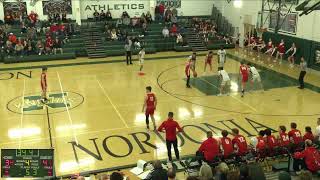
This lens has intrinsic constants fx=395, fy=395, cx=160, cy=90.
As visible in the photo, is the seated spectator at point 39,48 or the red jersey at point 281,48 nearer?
the red jersey at point 281,48

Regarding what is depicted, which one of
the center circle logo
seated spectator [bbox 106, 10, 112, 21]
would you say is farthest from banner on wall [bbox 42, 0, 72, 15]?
the center circle logo

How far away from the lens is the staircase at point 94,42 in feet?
98.0

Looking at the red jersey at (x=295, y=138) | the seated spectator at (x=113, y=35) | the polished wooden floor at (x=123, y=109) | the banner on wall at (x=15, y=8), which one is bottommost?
the polished wooden floor at (x=123, y=109)

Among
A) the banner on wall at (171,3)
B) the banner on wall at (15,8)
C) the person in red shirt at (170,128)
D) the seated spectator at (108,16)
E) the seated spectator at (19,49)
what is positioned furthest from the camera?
the banner on wall at (171,3)

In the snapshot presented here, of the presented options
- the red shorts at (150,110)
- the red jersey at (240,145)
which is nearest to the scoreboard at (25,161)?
the red jersey at (240,145)

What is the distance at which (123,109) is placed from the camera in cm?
1759

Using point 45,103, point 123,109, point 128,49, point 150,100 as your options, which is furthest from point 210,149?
point 128,49

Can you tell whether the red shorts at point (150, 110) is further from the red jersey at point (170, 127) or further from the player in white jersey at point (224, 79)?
the player in white jersey at point (224, 79)

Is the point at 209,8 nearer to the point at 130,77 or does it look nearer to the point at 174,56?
the point at 174,56

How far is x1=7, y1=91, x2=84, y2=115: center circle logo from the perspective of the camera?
1748cm

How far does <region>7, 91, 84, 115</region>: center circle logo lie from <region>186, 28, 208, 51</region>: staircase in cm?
1488

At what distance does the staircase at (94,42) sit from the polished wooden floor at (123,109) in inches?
147

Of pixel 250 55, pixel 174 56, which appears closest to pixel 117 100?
pixel 174 56

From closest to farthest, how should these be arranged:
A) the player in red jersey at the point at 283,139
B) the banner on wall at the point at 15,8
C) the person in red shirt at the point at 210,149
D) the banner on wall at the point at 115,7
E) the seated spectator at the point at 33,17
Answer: the person in red shirt at the point at 210,149, the player in red jersey at the point at 283,139, the seated spectator at the point at 33,17, the banner on wall at the point at 15,8, the banner on wall at the point at 115,7
